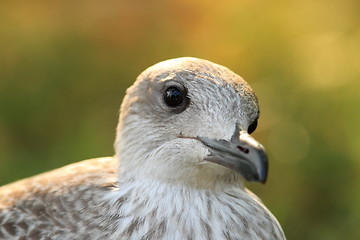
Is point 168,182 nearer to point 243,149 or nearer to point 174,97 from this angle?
point 174,97

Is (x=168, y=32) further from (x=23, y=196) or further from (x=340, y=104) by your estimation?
(x=23, y=196)

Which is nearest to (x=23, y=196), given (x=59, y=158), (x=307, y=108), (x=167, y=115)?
(x=167, y=115)

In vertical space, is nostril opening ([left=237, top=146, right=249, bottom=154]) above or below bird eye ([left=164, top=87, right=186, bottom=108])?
below

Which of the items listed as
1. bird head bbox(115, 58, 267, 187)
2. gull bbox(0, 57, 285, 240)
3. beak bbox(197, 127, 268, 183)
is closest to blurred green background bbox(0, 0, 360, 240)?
gull bbox(0, 57, 285, 240)

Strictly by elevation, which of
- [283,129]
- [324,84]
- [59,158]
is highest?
[324,84]

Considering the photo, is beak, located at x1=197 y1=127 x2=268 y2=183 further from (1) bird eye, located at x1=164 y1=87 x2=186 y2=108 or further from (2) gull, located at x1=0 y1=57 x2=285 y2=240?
(1) bird eye, located at x1=164 y1=87 x2=186 y2=108

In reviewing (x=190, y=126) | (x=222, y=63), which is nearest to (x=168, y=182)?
(x=190, y=126)
